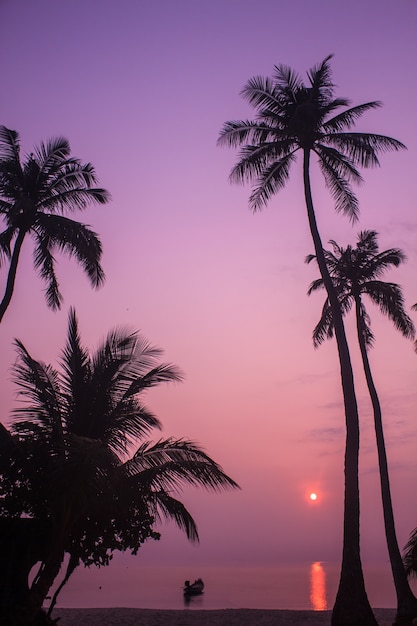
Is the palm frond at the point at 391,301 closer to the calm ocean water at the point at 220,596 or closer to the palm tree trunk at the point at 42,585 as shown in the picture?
the palm tree trunk at the point at 42,585

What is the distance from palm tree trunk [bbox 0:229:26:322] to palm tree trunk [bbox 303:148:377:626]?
11.1 m

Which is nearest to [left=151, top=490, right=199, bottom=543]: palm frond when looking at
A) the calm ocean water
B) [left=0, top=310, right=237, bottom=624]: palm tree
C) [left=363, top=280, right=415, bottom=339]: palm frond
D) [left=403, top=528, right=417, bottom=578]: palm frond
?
[left=0, top=310, right=237, bottom=624]: palm tree

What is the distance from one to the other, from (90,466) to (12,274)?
9.20 meters

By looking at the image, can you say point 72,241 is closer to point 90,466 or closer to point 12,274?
Result: point 12,274

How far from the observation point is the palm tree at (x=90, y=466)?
45.4 feet

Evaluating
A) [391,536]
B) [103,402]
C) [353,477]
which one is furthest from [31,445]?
[391,536]

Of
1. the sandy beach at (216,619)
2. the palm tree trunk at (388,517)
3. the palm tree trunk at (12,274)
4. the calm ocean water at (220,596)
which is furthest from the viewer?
the calm ocean water at (220,596)

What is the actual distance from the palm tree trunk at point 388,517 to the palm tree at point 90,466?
1107cm

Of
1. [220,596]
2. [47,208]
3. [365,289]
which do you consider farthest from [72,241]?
[220,596]

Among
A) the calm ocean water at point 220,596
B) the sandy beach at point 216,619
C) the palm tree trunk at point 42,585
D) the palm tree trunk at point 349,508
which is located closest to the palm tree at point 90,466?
the palm tree trunk at point 42,585

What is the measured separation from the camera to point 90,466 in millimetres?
12828

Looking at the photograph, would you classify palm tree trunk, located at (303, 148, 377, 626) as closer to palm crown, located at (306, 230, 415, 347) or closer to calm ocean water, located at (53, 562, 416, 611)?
palm crown, located at (306, 230, 415, 347)

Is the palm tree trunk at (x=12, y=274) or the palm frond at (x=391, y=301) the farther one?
the palm frond at (x=391, y=301)

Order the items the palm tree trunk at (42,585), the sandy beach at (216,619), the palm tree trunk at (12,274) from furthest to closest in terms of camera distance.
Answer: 1. the sandy beach at (216,619)
2. the palm tree trunk at (12,274)
3. the palm tree trunk at (42,585)
